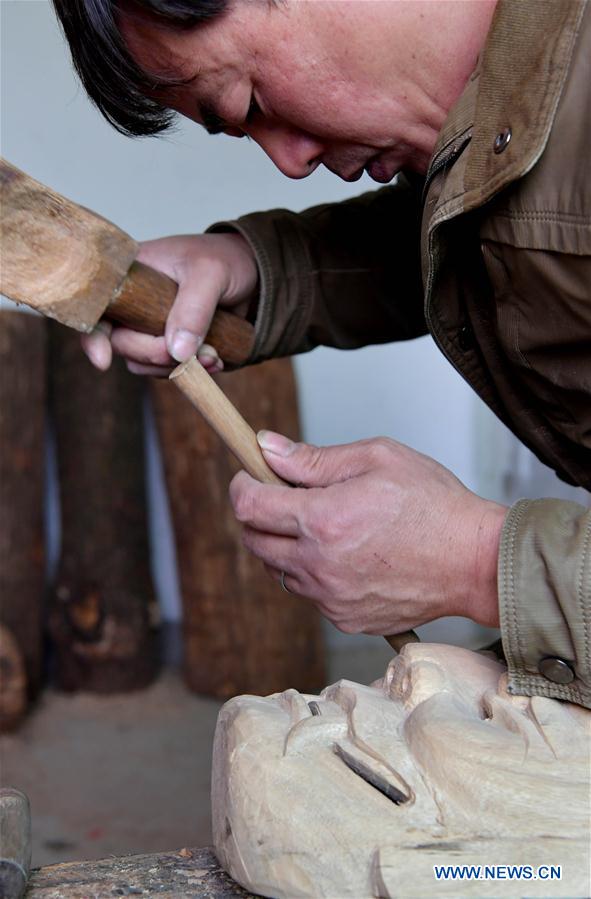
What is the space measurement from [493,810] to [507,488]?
2.67 meters

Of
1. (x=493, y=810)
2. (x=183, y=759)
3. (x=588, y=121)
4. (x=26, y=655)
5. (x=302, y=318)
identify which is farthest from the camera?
(x=26, y=655)

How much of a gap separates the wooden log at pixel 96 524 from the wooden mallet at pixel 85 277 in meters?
2.05

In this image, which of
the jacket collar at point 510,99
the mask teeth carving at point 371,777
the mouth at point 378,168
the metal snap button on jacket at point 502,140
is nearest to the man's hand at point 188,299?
the mouth at point 378,168

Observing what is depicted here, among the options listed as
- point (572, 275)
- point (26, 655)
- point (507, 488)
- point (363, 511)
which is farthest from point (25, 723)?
point (572, 275)

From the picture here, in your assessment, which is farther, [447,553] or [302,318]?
[302,318]

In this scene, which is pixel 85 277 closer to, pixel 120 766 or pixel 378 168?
pixel 378 168

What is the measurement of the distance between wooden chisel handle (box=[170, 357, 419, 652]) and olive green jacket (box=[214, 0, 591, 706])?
0.96 feet

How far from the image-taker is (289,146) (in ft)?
4.71

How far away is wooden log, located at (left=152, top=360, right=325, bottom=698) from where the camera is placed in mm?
3297

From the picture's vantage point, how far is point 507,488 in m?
3.59

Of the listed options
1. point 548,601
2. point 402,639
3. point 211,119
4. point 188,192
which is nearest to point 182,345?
point 211,119

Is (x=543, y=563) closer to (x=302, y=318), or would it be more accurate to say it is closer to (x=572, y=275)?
(x=572, y=275)

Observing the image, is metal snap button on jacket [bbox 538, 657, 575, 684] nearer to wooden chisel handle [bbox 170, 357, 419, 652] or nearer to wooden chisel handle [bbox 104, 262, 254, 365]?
wooden chisel handle [bbox 170, 357, 419, 652]

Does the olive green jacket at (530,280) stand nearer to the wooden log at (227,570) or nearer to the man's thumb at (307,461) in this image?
the man's thumb at (307,461)
